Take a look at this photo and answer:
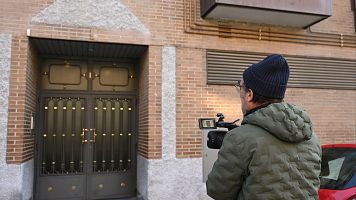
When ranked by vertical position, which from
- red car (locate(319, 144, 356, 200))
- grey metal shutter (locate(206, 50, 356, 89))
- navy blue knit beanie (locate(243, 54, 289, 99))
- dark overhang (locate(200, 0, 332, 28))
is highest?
dark overhang (locate(200, 0, 332, 28))

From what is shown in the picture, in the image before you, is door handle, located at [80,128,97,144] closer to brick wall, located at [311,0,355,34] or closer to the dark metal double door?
the dark metal double door

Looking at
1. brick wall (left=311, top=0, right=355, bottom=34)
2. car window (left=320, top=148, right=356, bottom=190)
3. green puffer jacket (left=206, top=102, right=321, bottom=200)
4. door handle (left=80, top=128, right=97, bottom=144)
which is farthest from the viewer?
brick wall (left=311, top=0, right=355, bottom=34)

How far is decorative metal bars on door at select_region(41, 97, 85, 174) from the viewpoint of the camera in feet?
21.8

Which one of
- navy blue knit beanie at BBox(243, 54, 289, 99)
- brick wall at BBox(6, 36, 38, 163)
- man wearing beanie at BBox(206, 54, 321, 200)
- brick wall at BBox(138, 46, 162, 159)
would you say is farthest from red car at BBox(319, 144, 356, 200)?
brick wall at BBox(6, 36, 38, 163)

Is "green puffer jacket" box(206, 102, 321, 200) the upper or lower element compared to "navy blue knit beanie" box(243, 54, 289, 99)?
lower

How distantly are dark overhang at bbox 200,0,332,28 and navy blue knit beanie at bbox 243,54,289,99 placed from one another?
14.8 ft

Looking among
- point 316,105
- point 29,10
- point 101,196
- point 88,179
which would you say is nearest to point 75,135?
point 88,179

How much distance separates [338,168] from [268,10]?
11.8ft

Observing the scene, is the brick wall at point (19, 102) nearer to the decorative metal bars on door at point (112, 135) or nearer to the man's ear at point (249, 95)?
the decorative metal bars on door at point (112, 135)

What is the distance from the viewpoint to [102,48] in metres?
6.48

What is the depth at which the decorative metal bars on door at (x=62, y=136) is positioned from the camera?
6.66m

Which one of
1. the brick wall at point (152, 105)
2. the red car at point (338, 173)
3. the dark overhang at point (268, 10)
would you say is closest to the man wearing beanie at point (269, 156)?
the red car at point (338, 173)

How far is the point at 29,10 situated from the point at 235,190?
213 inches

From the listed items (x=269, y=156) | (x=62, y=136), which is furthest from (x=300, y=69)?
(x=269, y=156)
